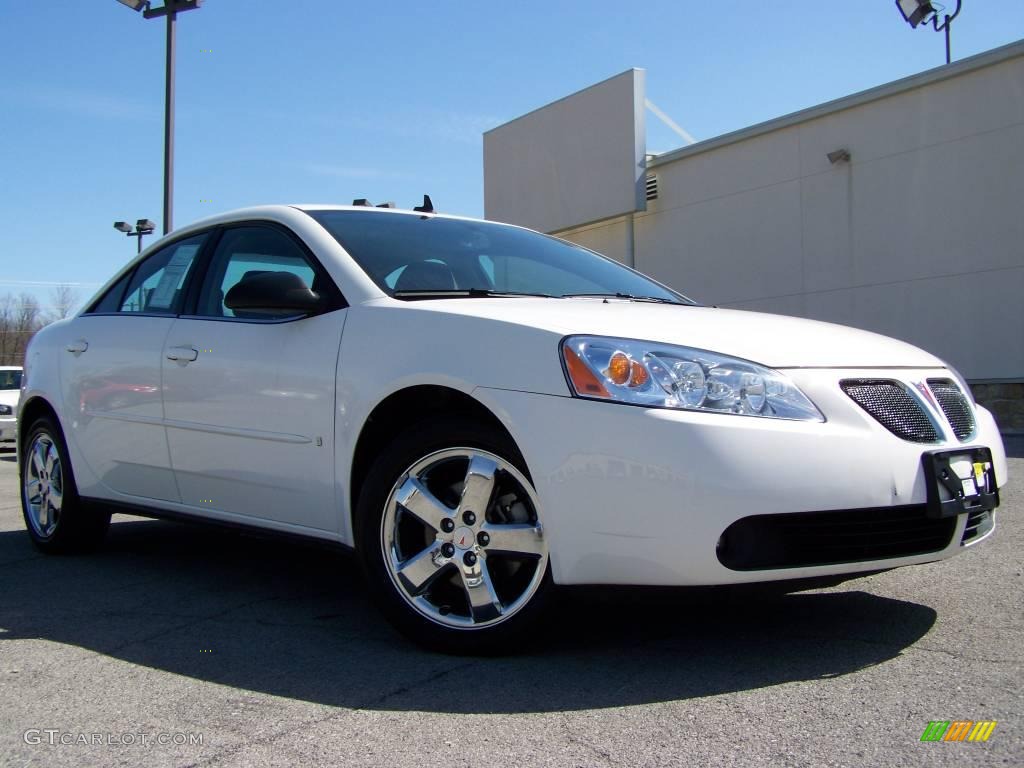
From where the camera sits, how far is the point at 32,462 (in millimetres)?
5520

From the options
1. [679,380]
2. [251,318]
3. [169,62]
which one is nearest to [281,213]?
[251,318]

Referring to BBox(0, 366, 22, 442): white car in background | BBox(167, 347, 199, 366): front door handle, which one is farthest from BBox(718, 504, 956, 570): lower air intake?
BBox(0, 366, 22, 442): white car in background

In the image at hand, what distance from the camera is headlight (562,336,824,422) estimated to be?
2.84m

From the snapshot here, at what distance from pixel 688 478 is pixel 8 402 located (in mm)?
16184

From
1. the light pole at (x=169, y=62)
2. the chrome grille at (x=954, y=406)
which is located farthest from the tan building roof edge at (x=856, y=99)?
the chrome grille at (x=954, y=406)

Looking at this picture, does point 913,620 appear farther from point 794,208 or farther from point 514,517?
point 794,208

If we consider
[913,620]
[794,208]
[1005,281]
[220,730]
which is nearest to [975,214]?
[1005,281]

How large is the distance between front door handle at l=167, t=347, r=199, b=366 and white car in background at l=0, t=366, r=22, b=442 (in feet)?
41.6

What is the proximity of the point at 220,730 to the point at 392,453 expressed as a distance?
1015 mm

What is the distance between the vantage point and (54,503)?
5.26 m

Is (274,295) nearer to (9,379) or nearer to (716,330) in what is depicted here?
(716,330)

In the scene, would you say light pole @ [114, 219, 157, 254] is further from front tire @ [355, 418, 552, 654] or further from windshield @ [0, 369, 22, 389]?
front tire @ [355, 418, 552, 654]

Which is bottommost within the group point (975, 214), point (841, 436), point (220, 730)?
point (220, 730)

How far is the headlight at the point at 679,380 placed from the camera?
284cm
